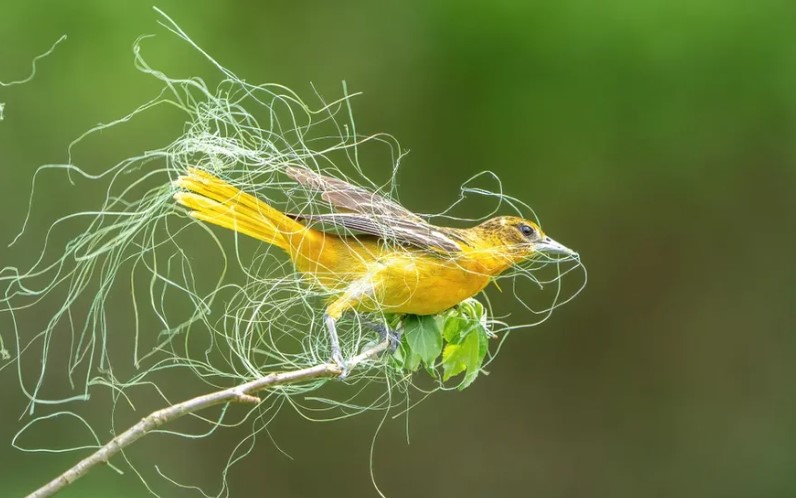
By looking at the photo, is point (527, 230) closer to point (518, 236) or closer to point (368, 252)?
point (518, 236)

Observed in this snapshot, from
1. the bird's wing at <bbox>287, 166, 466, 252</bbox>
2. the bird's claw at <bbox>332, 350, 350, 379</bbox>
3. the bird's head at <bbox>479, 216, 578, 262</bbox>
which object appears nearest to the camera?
the bird's claw at <bbox>332, 350, 350, 379</bbox>

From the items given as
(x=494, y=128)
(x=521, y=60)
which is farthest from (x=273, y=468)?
(x=521, y=60)

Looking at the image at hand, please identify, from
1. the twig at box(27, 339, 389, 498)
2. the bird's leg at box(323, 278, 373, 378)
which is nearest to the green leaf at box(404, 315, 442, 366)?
the bird's leg at box(323, 278, 373, 378)

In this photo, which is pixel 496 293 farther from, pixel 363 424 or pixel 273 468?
pixel 273 468

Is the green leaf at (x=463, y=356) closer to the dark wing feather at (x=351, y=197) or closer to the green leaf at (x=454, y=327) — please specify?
the green leaf at (x=454, y=327)

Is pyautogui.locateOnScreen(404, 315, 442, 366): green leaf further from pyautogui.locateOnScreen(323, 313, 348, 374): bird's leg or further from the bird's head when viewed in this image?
the bird's head

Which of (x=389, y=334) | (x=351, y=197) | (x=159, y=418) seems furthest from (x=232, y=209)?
(x=159, y=418)
